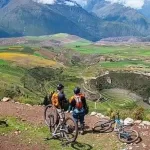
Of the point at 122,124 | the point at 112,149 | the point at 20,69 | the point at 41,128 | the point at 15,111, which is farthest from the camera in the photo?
the point at 20,69

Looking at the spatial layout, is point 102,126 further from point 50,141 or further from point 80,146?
point 50,141

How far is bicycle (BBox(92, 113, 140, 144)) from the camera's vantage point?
22391mm

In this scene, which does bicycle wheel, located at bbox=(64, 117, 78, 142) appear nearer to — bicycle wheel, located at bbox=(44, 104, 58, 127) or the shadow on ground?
the shadow on ground

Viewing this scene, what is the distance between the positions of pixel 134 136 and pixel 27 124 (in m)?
7.22

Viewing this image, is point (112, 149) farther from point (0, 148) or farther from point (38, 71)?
point (38, 71)

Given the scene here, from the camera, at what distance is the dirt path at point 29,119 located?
72.1 feet

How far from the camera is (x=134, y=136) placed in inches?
894

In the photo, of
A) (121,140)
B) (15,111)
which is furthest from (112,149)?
(15,111)

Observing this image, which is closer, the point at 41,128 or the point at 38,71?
the point at 41,128

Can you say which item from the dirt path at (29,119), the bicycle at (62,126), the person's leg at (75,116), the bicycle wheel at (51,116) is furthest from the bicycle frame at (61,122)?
the dirt path at (29,119)

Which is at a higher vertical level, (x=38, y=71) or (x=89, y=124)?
(x=89, y=124)

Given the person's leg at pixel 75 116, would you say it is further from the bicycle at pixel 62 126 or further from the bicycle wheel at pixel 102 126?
the bicycle wheel at pixel 102 126

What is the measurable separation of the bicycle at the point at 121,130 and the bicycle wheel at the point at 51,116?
2628 millimetres

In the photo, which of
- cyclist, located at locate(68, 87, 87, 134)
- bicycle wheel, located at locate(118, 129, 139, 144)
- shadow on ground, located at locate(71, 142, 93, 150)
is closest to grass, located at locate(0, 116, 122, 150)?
shadow on ground, located at locate(71, 142, 93, 150)
